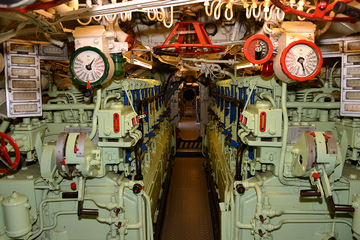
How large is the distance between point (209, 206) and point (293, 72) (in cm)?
344

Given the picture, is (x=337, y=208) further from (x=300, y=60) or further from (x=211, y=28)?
(x=211, y=28)

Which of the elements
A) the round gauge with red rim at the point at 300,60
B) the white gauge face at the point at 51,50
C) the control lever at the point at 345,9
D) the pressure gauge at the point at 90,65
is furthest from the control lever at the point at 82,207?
the control lever at the point at 345,9

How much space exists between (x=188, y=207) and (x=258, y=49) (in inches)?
139

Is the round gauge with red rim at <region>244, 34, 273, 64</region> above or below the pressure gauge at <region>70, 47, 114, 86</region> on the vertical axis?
above

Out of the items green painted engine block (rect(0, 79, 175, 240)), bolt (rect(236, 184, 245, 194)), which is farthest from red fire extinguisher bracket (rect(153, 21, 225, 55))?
bolt (rect(236, 184, 245, 194))

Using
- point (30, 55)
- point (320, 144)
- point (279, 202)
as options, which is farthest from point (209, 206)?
point (30, 55)

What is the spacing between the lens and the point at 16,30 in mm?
2701

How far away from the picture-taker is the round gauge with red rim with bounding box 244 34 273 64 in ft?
8.93

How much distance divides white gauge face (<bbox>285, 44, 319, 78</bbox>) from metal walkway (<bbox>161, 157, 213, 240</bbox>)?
9.79 ft

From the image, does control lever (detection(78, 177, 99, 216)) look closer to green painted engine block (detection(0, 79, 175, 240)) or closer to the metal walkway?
green painted engine block (detection(0, 79, 175, 240))

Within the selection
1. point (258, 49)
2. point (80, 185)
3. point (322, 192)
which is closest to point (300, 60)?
point (258, 49)

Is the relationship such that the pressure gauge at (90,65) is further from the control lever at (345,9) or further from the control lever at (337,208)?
the control lever at (337,208)

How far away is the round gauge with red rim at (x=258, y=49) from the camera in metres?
2.72

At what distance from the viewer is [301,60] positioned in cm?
255
